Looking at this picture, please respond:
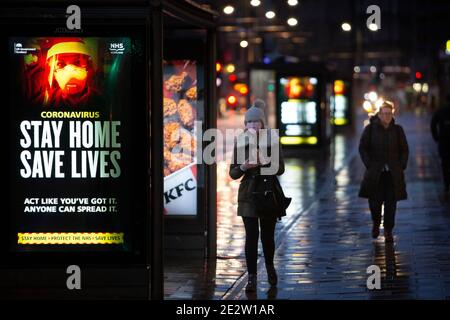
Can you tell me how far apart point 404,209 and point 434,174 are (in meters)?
7.78

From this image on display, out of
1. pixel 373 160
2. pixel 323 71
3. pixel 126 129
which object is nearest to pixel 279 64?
pixel 323 71

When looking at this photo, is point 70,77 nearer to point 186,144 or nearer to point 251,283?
point 251,283

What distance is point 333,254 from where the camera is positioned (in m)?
13.5

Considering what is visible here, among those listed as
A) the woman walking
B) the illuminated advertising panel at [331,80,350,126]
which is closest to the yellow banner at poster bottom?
the woman walking

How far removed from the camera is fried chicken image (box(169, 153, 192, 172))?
44.0 ft

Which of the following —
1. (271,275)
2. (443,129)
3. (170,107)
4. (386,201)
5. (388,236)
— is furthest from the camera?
(443,129)

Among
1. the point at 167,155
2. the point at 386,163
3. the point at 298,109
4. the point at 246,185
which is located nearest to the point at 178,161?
the point at 167,155

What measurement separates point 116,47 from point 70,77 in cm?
48

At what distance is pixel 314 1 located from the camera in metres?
74.4

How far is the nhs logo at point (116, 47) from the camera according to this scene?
10102 millimetres

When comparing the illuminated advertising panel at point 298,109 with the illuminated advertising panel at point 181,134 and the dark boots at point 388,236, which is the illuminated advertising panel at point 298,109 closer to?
the dark boots at point 388,236

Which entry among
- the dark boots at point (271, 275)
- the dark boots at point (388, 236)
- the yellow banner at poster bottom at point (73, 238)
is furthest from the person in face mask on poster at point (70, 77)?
the dark boots at point (388, 236)

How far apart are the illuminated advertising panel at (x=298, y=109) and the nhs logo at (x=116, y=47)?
79.1 ft
